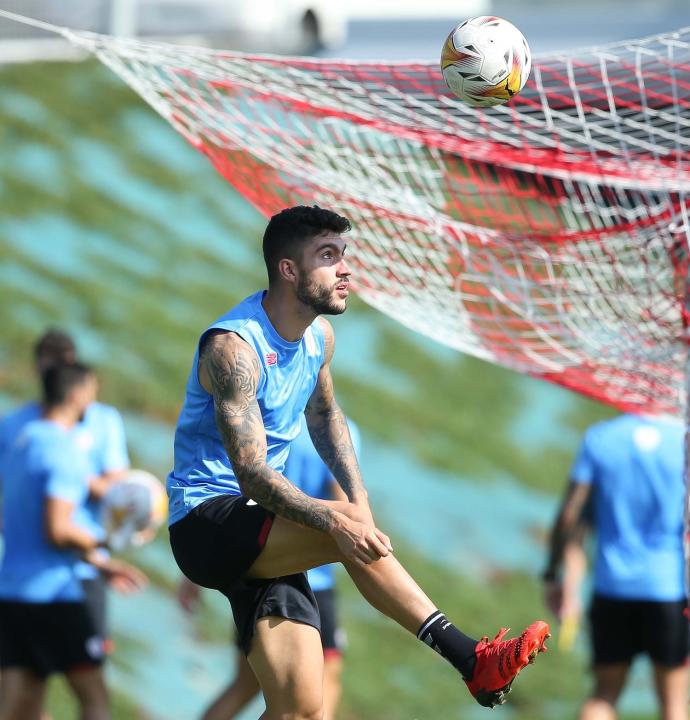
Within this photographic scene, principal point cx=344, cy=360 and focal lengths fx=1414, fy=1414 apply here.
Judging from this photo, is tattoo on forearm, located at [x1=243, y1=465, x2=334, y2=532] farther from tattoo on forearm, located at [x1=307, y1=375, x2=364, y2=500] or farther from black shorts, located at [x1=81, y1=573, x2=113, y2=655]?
black shorts, located at [x1=81, y1=573, x2=113, y2=655]

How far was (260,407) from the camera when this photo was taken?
4668mm

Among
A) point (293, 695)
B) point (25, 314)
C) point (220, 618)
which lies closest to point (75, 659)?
point (293, 695)

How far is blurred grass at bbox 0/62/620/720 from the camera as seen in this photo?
44.5 feet

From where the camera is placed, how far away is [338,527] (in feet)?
14.0

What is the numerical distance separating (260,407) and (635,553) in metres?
3.16

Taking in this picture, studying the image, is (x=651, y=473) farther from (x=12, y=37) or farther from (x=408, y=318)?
(x=12, y=37)

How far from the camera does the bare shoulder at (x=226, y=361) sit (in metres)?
4.43

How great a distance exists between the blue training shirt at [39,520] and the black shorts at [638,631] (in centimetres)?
267

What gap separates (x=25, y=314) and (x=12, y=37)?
13.6ft

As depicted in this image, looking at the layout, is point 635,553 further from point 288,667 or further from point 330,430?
point 288,667

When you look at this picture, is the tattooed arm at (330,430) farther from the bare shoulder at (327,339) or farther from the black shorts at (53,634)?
the black shorts at (53,634)

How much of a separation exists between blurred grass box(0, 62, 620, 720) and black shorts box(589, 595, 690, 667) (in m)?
→ 4.08

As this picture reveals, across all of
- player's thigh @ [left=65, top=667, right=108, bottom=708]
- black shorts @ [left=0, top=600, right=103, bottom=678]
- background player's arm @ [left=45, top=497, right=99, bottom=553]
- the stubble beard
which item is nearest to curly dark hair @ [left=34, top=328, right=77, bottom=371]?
background player's arm @ [left=45, top=497, right=99, bottom=553]

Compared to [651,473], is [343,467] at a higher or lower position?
higher
